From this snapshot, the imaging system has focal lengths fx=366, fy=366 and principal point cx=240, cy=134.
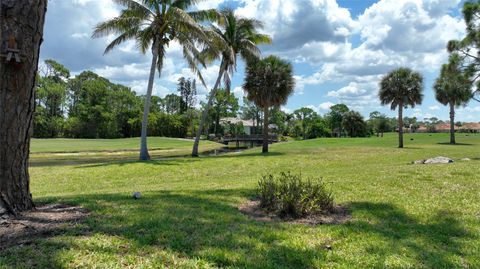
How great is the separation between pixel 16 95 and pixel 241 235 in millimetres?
3489

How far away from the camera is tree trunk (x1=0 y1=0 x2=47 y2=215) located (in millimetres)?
4809

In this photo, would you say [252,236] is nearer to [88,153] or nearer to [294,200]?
[294,200]

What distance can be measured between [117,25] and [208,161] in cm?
843

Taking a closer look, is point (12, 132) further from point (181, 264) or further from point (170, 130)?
point (170, 130)

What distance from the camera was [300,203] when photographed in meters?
5.73

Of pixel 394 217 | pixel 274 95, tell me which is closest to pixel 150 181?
pixel 394 217

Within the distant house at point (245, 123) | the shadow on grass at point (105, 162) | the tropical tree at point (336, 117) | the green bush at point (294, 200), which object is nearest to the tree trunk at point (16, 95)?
the green bush at point (294, 200)

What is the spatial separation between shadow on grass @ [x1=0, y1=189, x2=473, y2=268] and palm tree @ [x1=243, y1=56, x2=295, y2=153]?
19140 mm

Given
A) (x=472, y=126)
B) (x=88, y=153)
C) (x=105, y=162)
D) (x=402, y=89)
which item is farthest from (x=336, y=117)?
(x=105, y=162)

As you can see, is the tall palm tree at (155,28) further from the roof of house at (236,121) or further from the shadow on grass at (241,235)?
the roof of house at (236,121)

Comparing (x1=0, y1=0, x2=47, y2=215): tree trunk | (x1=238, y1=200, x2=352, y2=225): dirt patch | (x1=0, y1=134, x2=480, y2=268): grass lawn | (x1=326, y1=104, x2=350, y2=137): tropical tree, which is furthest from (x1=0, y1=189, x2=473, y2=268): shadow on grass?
(x1=326, y1=104, x2=350, y2=137): tropical tree

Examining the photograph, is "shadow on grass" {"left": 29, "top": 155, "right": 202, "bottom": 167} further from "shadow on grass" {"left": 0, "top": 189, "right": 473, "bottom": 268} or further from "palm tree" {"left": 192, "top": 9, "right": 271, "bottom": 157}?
"shadow on grass" {"left": 0, "top": 189, "right": 473, "bottom": 268}

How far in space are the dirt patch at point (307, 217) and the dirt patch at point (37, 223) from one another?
253 cm

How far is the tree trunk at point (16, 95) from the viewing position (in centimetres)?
481
